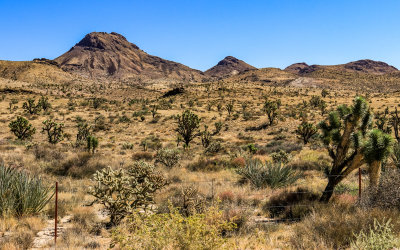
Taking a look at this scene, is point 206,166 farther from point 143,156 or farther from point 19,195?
point 19,195

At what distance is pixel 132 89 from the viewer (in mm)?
84750

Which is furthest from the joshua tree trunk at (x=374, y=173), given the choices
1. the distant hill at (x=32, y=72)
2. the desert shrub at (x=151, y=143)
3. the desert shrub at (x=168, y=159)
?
the distant hill at (x=32, y=72)

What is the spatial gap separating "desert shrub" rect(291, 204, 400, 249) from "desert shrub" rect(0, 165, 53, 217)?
22.2 ft

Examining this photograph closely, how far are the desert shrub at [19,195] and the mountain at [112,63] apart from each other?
5601 inches

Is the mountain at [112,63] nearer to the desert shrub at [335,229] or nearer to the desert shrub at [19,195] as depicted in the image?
the desert shrub at [19,195]

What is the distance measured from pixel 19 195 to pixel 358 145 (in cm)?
948

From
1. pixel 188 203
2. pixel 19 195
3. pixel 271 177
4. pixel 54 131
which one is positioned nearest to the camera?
pixel 19 195

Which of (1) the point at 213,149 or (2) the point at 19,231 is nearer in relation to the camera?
(2) the point at 19,231

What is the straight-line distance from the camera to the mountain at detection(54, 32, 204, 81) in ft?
503

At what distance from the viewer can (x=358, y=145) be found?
8086 mm

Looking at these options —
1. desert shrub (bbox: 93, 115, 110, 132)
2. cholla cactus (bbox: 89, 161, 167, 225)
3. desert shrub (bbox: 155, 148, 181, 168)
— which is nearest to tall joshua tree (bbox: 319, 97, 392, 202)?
cholla cactus (bbox: 89, 161, 167, 225)

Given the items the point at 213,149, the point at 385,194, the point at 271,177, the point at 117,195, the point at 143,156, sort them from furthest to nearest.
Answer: the point at 213,149 → the point at 143,156 → the point at 271,177 → the point at 117,195 → the point at 385,194

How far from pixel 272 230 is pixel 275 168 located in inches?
185

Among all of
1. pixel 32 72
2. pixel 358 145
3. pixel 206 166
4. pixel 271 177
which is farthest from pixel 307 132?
pixel 32 72
